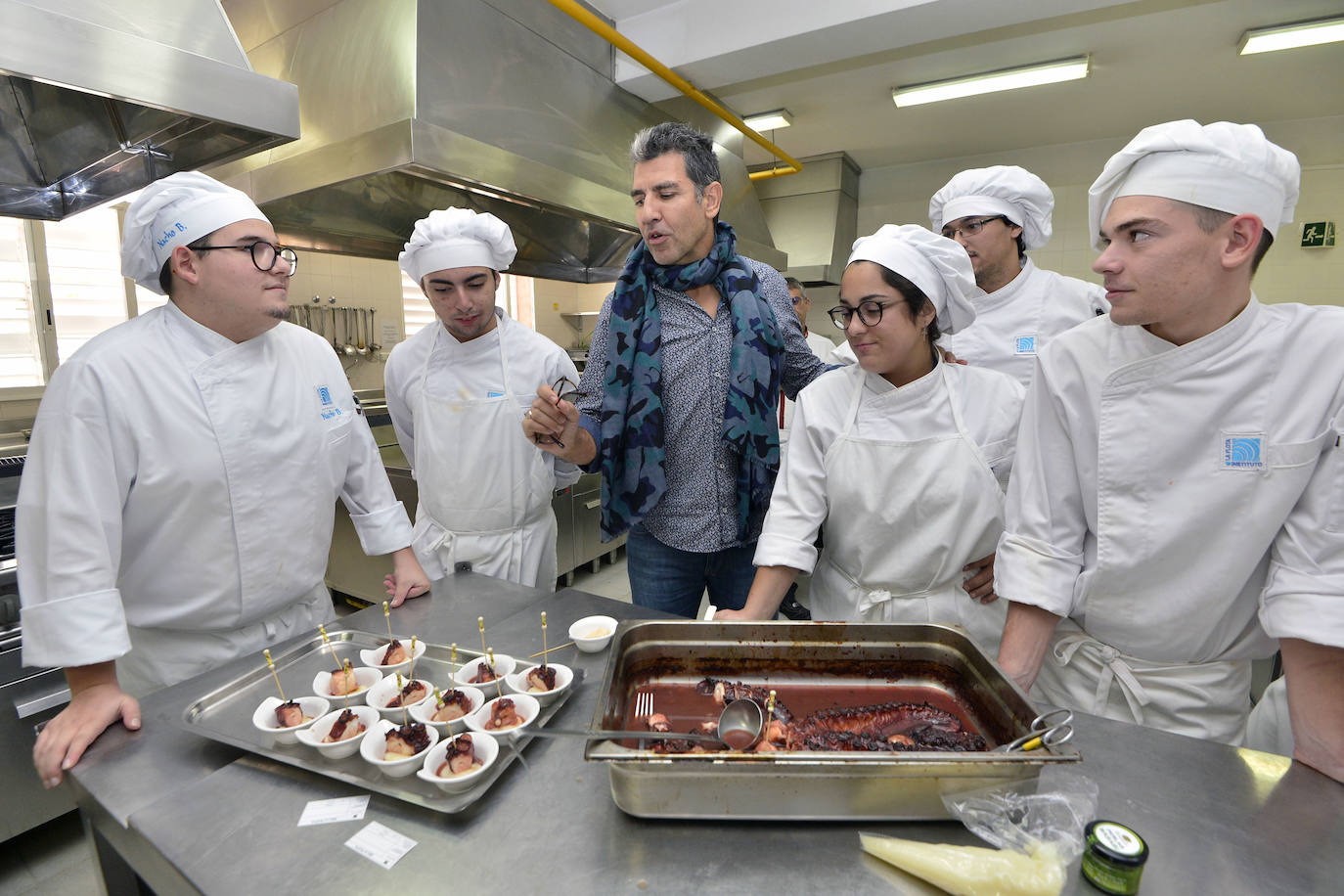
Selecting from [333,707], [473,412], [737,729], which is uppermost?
[473,412]

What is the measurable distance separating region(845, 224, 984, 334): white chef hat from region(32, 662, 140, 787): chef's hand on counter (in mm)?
1734

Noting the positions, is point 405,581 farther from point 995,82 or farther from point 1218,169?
point 995,82

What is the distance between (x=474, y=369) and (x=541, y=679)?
54.2 inches

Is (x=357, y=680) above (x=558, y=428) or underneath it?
underneath

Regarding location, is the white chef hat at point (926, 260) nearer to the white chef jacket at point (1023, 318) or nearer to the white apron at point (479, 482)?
the white chef jacket at point (1023, 318)

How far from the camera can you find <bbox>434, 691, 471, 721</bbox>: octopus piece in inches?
43.1

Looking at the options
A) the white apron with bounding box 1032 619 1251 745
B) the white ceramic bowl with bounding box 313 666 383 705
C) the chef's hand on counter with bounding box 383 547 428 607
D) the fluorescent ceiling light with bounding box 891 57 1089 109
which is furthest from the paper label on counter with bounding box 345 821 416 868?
the fluorescent ceiling light with bounding box 891 57 1089 109

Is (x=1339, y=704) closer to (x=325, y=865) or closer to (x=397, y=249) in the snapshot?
(x=325, y=865)

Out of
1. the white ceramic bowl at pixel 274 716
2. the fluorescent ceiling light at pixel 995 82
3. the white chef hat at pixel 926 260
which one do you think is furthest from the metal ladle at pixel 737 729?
the fluorescent ceiling light at pixel 995 82

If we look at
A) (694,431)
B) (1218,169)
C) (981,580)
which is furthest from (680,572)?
(1218,169)

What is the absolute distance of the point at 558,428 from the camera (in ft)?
5.53

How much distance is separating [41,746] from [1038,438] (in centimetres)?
192

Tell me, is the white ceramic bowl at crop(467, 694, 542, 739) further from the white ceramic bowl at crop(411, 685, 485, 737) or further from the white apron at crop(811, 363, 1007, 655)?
the white apron at crop(811, 363, 1007, 655)

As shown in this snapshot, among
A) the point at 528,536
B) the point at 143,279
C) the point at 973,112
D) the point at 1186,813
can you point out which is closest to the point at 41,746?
the point at 143,279
